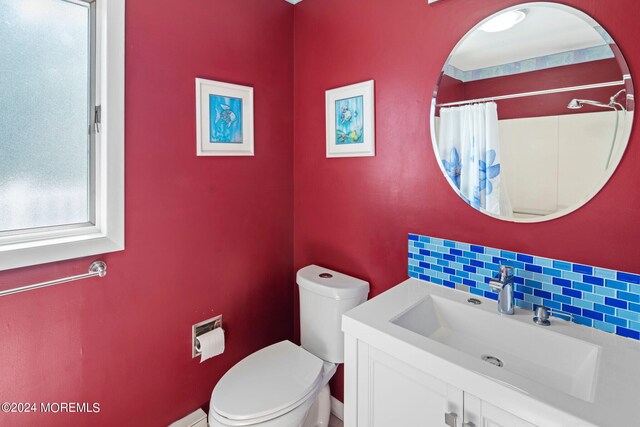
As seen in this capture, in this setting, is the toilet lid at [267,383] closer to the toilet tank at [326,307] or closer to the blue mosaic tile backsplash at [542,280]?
the toilet tank at [326,307]

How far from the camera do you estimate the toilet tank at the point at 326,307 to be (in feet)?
5.41

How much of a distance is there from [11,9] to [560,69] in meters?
1.91

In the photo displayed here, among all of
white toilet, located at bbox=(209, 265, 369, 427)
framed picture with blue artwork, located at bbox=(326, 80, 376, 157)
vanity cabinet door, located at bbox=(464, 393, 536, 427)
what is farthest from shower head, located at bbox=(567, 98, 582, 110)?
white toilet, located at bbox=(209, 265, 369, 427)

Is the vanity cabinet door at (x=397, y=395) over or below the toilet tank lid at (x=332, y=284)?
below

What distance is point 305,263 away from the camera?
6.79 ft

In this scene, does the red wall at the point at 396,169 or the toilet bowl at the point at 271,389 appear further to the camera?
the toilet bowl at the point at 271,389

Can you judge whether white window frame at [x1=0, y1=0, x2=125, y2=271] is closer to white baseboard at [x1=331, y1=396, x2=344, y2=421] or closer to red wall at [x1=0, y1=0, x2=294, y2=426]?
red wall at [x1=0, y1=0, x2=294, y2=426]

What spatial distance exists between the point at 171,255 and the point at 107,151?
52 centimetres

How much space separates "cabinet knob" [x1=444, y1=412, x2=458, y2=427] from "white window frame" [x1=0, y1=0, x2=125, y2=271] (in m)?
1.33

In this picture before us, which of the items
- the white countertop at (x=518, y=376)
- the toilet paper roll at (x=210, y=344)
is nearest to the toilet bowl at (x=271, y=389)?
the toilet paper roll at (x=210, y=344)

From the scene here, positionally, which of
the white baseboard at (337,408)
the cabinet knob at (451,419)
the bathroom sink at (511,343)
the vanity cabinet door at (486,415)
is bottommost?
the white baseboard at (337,408)

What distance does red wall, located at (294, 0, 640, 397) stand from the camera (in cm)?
108

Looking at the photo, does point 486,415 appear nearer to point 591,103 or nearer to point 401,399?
point 401,399

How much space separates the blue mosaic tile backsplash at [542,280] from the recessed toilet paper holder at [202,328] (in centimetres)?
101
